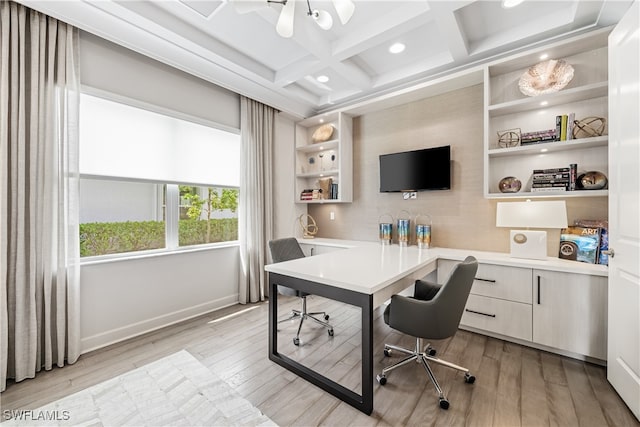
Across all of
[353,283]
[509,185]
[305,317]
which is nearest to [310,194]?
[305,317]

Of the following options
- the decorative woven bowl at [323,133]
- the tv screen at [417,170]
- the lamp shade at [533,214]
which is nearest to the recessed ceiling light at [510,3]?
the tv screen at [417,170]

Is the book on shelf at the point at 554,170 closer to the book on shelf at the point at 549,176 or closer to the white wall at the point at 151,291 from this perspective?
the book on shelf at the point at 549,176

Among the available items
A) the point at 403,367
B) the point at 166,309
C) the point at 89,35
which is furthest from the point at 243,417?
the point at 89,35

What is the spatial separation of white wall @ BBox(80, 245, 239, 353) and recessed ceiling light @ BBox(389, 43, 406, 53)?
3036 millimetres

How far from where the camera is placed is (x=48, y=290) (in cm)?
210

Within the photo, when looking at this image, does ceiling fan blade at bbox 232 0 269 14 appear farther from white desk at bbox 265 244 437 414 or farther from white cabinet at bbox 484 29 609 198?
white cabinet at bbox 484 29 609 198

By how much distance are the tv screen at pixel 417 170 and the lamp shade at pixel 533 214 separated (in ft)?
2.10

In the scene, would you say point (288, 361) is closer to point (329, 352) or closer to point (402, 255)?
point (329, 352)

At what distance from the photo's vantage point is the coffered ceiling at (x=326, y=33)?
211cm

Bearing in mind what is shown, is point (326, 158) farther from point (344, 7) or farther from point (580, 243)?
point (580, 243)

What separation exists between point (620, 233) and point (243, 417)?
2669 mm

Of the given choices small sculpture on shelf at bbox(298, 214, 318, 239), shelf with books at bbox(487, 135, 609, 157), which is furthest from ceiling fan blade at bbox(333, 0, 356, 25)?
small sculpture on shelf at bbox(298, 214, 318, 239)

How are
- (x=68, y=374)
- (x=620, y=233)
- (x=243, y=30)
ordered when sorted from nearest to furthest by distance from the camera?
1. (x=620, y=233)
2. (x=68, y=374)
3. (x=243, y=30)

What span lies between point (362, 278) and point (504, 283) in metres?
1.57
